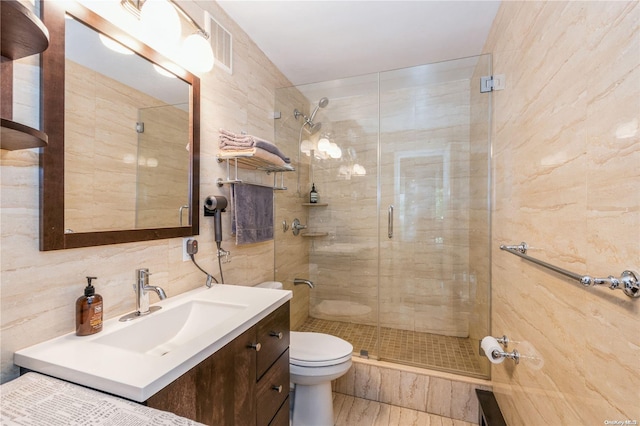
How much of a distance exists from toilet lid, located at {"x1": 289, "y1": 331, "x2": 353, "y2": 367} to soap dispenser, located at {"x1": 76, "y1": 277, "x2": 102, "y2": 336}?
3.30ft

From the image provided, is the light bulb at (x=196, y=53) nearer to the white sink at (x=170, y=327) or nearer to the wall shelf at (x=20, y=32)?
the wall shelf at (x=20, y=32)

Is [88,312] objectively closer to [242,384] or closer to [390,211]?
[242,384]

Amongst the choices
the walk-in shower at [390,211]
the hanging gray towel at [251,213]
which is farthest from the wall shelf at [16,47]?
the walk-in shower at [390,211]

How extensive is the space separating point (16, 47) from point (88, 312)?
77 cm

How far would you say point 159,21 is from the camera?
111 centimetres

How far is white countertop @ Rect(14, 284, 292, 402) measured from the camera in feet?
2.05

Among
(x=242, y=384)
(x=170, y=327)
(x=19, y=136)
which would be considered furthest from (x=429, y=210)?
(x=19, y=136)

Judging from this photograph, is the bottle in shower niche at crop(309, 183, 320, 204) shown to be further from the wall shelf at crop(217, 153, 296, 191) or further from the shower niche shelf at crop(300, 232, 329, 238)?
the wall shelf at crop(217, 153, 296, 191)

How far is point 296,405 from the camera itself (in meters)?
1.63

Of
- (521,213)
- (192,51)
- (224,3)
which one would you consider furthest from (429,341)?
(224,3)

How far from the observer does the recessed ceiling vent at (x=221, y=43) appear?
1547 millimetres

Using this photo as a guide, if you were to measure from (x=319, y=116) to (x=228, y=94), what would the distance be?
1224 mm

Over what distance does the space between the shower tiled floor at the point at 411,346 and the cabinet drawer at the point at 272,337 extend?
1.10 metres

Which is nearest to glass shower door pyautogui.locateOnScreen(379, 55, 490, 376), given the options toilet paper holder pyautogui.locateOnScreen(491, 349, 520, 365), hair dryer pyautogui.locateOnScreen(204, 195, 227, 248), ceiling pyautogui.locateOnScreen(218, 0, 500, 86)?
ceiling pyautogui.locateOnScreen(218, 0, 500, 86)
